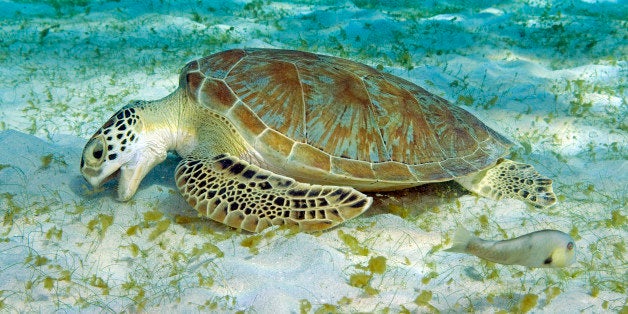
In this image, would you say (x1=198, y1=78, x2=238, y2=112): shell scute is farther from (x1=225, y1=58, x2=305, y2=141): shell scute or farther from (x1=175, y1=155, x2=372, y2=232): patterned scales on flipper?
(x1=175, y1=155, x2=372, y2=232): patterned scales on flipper

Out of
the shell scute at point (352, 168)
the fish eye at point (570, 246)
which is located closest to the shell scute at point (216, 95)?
the shell scute at point (352, 168)

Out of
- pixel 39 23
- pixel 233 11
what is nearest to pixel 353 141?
pixel 233 11

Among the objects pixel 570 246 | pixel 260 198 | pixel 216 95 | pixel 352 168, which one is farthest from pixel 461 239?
pixel 216 95

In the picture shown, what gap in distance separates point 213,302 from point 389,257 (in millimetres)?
984

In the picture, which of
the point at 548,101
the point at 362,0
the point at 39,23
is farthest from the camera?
the point at 362,0

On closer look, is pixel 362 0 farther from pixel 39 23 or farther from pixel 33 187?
pixel 33 187

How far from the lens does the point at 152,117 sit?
10.3 feet

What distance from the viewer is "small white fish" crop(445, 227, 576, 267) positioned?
1.77 metres

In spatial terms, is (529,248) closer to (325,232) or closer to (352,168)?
(325,232)

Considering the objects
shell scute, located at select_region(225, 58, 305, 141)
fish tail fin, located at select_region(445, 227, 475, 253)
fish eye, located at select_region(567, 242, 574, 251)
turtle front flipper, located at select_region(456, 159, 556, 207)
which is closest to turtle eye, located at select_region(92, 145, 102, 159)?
shell scute, located at select_region(225, 58, 305, 141)

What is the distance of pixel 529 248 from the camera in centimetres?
178

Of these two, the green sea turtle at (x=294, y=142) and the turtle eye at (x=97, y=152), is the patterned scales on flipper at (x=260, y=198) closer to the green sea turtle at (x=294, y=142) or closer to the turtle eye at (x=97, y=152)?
the green sea turtle at (x=294, y=142)

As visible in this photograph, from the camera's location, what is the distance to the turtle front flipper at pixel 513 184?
9.58 feet

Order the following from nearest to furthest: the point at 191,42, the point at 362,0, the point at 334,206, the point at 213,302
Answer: the point at 213,302 → the point at 334,206 → the point at 191,42 → the point at 362,0
